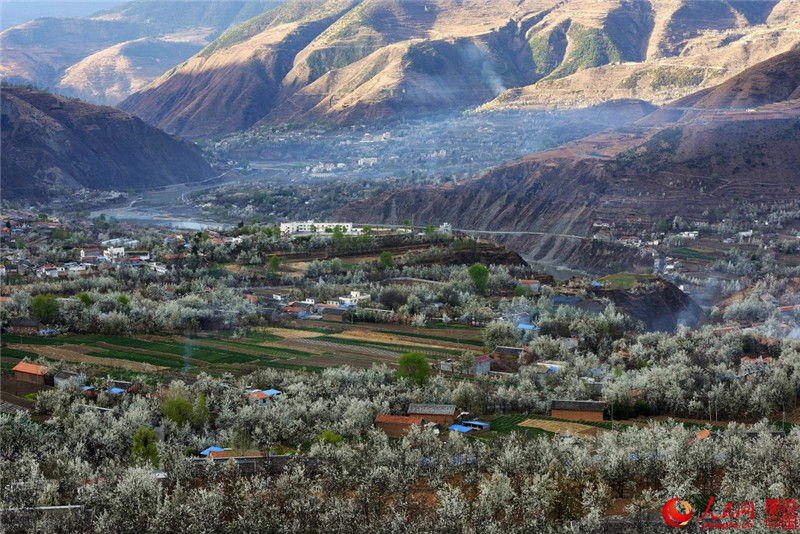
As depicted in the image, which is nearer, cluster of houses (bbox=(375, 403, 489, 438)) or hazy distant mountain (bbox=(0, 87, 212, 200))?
cluster of houses (bbox=(375, 403, 489, 438))

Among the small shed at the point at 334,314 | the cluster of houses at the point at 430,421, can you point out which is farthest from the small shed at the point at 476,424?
the small shed at the point at 334,314

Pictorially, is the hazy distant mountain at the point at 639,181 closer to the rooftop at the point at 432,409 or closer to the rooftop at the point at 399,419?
the rooftop at the point at 432,409

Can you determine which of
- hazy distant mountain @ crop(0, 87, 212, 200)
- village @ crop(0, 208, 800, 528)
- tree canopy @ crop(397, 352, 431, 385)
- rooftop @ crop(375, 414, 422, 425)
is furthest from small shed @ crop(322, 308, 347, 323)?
hazy distant mountain @ crop(0, 87, 212, 200)

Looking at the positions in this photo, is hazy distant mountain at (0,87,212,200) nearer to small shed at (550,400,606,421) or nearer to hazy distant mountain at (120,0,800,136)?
hazy distant mountain at (120,0,800,136)

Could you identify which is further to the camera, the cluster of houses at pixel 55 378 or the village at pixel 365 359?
the cluster of houses at pixel 55 378

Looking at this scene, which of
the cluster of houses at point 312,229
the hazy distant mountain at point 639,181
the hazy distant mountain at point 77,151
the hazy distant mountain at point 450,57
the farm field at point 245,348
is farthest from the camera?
the hazy distant mountain at point 450,57

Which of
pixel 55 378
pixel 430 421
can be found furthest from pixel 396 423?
pixel 55 378

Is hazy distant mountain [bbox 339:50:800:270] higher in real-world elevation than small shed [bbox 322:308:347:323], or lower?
higher
